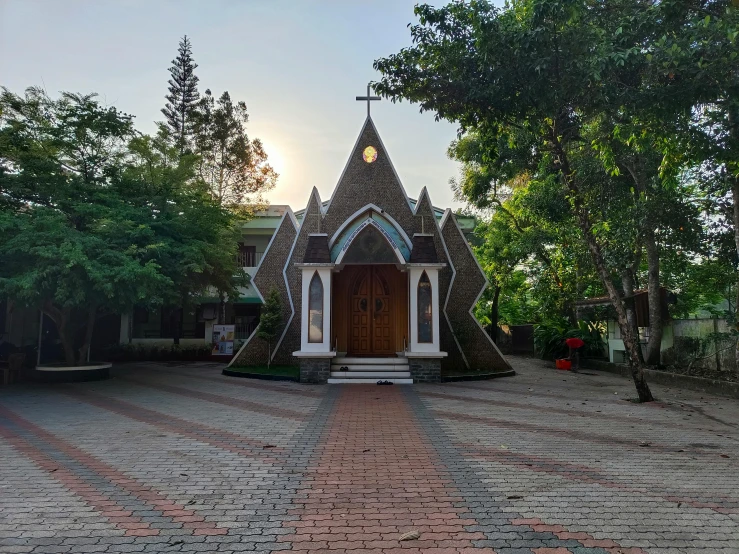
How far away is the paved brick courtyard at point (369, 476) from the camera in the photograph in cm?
375

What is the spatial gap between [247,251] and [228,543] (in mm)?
20519

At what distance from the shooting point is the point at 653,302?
13758 millimetres

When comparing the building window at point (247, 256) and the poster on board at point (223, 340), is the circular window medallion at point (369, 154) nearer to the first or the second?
the poster on board at point (223, 340)

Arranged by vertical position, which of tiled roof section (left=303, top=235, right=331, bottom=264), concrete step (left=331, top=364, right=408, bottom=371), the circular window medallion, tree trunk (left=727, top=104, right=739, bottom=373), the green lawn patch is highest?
the circular window medallion

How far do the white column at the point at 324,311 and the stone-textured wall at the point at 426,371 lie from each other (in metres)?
2.26

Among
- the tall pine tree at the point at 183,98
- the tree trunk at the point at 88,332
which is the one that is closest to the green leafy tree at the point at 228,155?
the tall pine tree at the point at 183,98

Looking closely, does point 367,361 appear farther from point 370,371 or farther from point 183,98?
point 183,98

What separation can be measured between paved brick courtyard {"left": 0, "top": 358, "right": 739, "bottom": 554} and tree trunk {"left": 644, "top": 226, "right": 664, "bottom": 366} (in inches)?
168

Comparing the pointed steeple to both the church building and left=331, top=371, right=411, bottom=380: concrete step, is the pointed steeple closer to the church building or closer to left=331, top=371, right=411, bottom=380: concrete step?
the church building

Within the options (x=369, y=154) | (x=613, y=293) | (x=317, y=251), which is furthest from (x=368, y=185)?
(x=613, y=293)

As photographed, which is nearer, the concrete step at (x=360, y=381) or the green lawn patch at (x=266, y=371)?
the concrete step at (x=360, y=381)

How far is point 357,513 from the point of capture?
4.21m

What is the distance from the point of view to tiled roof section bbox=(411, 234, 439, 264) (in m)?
13.3

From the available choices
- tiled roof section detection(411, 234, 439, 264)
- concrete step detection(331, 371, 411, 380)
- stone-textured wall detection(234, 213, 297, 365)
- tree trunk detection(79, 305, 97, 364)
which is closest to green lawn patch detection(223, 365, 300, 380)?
stone-textured wall detection(234, 213, 297, 365)
